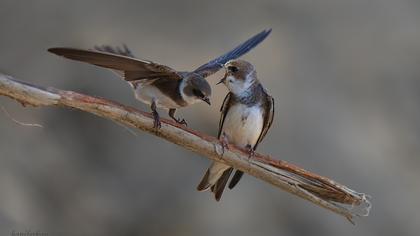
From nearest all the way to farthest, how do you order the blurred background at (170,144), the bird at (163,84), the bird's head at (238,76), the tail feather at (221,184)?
the bird at (163,84) < the bird's head at (238,76) < the tail feather at (221,184) < the blurred background at (170,144)

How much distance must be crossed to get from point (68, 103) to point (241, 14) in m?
2.17

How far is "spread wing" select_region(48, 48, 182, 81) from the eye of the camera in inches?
72.0

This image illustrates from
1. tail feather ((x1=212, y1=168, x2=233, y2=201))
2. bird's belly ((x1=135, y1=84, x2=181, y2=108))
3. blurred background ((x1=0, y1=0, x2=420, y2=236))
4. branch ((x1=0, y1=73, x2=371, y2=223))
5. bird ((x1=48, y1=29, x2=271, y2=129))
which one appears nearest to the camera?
branch ((x1=0, y1=73, x2=371, y2=223))

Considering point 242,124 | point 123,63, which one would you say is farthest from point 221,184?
point 123,63

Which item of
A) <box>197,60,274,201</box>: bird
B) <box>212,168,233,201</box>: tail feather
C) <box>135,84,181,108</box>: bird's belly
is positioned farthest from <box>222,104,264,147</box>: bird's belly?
<box>135,84,181,108</box>: bird's belly

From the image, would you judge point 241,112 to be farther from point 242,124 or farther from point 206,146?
point 206,146

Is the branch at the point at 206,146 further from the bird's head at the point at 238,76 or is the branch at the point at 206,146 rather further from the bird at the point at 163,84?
the bird's head at the point at 238,76

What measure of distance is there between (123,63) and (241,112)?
1.77ft

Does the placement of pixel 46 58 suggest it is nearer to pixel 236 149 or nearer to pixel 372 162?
pixel 372 162

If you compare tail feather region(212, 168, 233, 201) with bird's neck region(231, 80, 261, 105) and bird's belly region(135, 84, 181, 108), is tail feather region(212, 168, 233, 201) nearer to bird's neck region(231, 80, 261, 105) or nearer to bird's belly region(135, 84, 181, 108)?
bird's neck region(231, 80, 261, 105)

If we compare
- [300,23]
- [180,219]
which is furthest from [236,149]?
[300,23]

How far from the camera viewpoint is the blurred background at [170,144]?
11.7ft

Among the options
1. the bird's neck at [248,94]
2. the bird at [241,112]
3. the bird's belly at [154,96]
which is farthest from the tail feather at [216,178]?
the bird's belly at [154,96]

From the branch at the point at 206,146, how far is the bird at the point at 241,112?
12.2 inches
